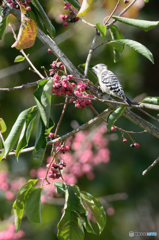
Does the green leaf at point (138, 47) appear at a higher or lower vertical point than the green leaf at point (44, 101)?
lower

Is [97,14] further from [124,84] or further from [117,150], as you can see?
[117,150]

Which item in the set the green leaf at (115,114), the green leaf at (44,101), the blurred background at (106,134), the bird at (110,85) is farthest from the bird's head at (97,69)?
the blurred background at (106,134)

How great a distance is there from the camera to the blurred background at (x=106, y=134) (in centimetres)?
361

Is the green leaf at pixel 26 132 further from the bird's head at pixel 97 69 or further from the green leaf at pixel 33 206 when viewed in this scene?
the bird's head at pixel 97 69

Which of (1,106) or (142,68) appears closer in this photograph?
(1,106)

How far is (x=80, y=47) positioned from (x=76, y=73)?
99.3 inches

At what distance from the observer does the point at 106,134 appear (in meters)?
3.68

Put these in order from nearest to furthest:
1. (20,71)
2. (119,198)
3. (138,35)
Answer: (119,198) < (20,71) < (138,35)

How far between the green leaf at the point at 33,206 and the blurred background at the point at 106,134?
2090 millimetres

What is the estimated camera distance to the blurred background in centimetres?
361

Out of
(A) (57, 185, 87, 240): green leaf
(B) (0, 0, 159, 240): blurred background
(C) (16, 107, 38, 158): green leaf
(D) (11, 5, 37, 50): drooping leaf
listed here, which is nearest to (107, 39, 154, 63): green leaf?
(D) (11, 5, 37, 50): drooping leaf

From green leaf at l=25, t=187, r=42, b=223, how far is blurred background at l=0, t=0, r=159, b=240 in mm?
2090

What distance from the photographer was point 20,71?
3.88 meters

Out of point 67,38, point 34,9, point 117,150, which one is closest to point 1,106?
point 67,38
